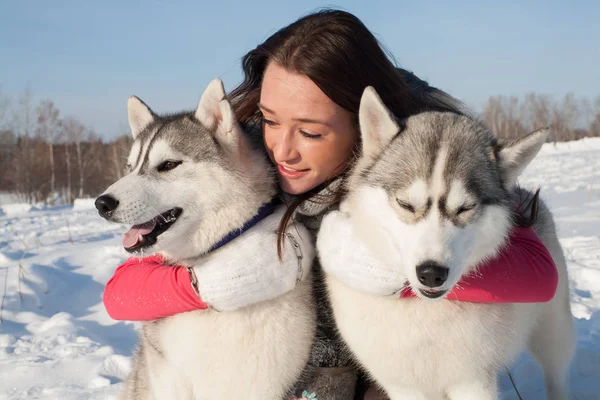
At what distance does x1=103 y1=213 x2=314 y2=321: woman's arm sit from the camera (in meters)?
2.30

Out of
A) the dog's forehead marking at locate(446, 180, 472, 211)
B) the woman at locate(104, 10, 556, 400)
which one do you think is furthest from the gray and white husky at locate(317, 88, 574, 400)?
the woman at locate(104, 10, 556, 400)

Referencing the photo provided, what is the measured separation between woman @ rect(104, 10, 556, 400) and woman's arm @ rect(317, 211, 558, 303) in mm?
109

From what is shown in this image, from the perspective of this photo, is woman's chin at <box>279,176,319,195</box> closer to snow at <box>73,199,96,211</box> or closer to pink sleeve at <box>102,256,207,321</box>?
pink sleeve at <box>102,256,207,321</box>

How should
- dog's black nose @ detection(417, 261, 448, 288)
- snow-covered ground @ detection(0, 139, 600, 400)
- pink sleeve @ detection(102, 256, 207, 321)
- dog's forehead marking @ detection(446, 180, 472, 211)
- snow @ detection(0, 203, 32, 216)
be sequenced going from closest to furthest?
dog's black nose @ detection(417, 261, 448, 288) < dog's forehead marking @ detection(446, 180, 472, 211) < pink sleeve @ detection(102, 256, 207, 321) < snow-covered ground @ detection(0, 139, 600, 400) < snow @ detection(0, 203, 32, 216)

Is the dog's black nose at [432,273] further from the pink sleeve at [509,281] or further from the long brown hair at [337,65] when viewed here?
the long brown hair at [337,65]

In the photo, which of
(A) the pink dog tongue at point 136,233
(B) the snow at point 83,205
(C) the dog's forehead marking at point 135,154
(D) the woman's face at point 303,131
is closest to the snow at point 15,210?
(B) the snow at point 83,205

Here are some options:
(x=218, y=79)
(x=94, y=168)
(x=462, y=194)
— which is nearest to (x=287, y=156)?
(x=218, y=79)

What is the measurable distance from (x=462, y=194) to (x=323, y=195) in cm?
81

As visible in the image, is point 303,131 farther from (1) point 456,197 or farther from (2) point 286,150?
(1) point 456,197

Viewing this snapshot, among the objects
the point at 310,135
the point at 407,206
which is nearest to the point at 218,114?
the point at 310,135

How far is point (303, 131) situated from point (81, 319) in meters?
3.27

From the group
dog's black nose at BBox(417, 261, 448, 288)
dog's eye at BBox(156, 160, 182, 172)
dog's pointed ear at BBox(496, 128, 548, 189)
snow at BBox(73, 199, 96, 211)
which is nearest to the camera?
dog's black nose at BBox(417, 261, 448, 288)

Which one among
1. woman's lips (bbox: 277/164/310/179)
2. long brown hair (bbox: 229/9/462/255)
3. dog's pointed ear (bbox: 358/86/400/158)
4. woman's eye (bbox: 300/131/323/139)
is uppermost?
long brown hair (bbox: 229/9/462/255)

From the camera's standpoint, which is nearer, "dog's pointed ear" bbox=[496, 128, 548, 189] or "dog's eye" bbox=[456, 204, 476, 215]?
"dog's eye" bbox=[456, 204, 476, 215]
